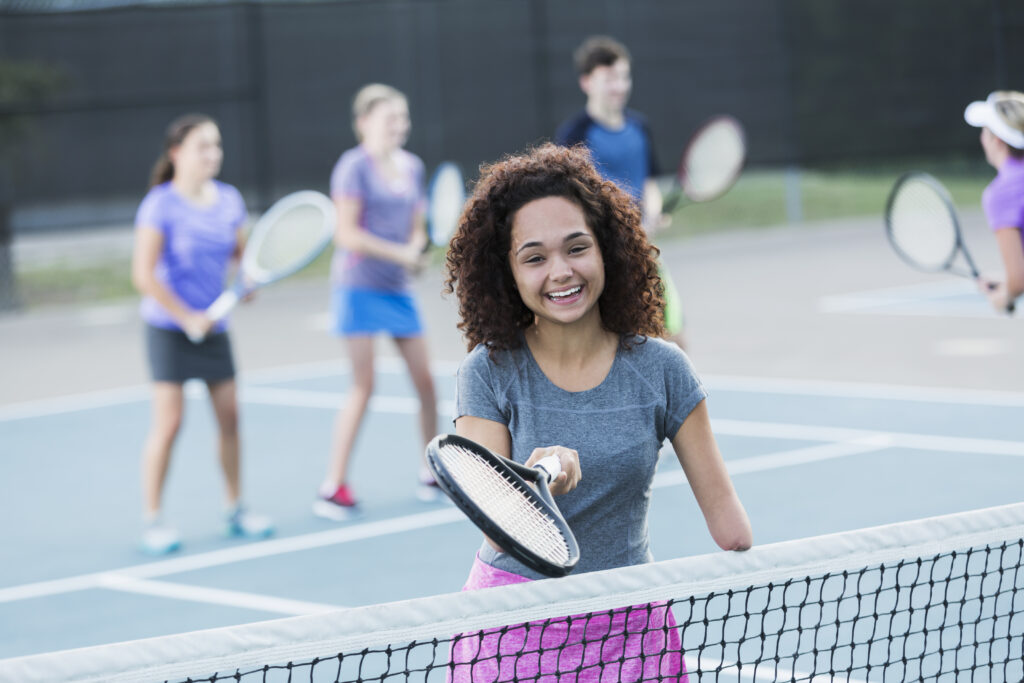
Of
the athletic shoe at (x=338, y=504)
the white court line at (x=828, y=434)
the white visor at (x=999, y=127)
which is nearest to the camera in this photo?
the white visor at (x=999, y=127)

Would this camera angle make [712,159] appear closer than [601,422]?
No

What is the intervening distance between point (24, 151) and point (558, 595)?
11.7 meters

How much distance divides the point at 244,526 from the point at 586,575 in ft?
12.7

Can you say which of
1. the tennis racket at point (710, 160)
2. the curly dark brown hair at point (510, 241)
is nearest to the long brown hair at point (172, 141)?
the tennis racket at point (710, 160)

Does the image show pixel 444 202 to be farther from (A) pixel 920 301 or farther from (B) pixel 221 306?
(A) pixel 920 301

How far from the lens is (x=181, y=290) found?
5945mm

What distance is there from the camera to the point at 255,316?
43.1 ft

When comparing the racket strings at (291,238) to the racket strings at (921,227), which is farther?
the racket strings at (291,238)

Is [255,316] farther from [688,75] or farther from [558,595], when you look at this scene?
[558,595]

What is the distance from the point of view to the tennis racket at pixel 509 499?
210 centimetres

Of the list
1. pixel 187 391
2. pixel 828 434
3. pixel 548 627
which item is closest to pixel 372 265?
pixel 828 434

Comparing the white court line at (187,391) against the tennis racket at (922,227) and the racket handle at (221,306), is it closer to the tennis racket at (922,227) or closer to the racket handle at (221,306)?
the racket handle at (221,306)

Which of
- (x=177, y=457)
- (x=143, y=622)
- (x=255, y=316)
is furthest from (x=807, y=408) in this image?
(x=255, y=316)

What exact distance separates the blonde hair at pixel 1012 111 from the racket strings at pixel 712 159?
256 cm
